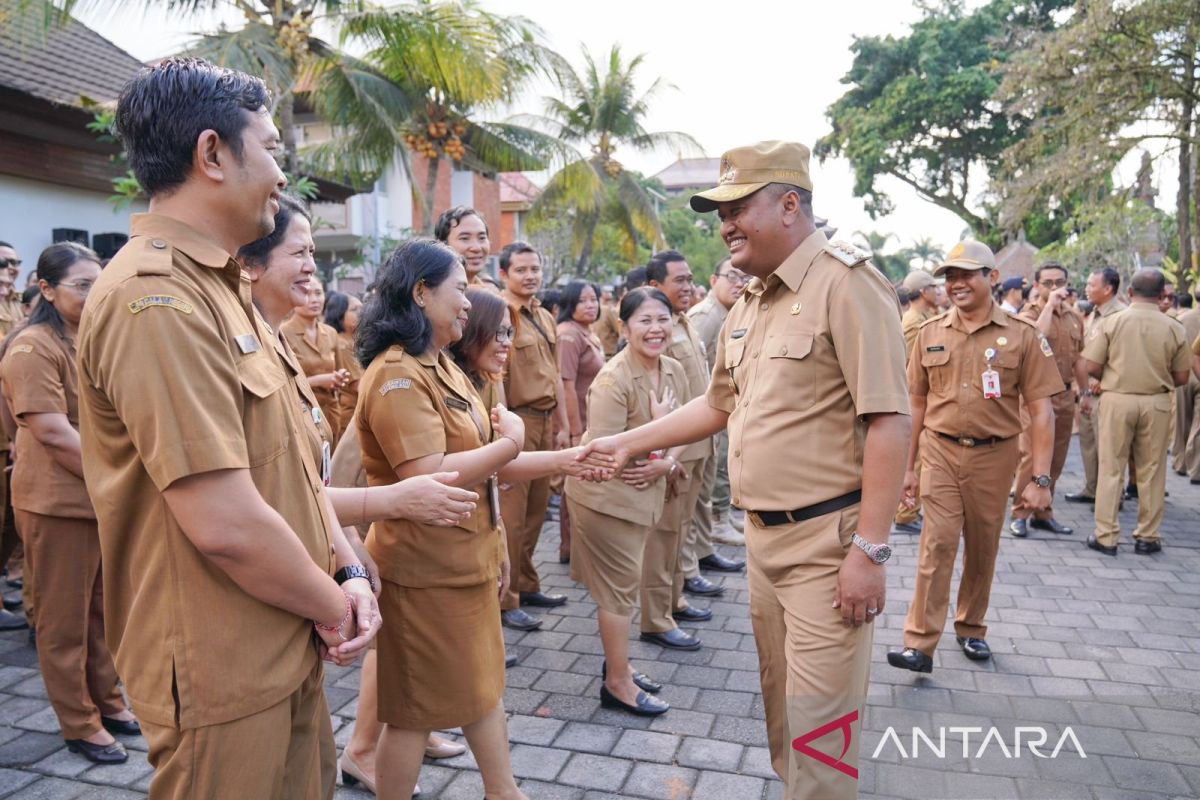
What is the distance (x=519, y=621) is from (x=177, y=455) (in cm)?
391

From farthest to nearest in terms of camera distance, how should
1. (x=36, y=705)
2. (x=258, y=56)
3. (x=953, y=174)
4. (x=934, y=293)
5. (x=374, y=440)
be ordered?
(x=953, y=174)
(x=258, y=56)
(x=934, y=293)
(x=36, y=705)
(x=374, y=440)

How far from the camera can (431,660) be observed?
2721 millimetres

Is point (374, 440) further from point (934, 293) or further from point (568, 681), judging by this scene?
point (934, 293)

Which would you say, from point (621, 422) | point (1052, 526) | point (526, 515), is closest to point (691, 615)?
point (526, 515)

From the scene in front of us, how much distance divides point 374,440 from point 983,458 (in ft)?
11.1

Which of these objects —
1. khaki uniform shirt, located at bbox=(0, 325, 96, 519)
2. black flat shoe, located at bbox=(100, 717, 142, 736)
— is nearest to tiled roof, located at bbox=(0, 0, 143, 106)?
khaki uniform shirt, located at bbox=(0, 325, 96, 519)

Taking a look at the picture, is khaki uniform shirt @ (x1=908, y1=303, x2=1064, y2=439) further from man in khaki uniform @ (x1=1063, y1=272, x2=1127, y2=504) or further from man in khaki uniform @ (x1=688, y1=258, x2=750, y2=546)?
man in khaki uniform @ (x1=1063, y1=272, x2=1127, y2=504)

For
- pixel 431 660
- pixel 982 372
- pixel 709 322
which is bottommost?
pixel 431 660

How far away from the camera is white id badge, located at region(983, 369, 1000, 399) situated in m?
4.73

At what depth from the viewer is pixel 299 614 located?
5.82 feet

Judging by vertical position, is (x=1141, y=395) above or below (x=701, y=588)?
above

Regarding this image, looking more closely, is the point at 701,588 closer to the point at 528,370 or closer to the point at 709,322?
the point at 528,370

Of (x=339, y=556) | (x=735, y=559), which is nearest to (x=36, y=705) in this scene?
(x=339, y=556)

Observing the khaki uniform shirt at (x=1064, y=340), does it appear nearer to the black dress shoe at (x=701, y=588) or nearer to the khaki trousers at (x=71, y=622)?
the black dress shoe at (x=701, y=588)
